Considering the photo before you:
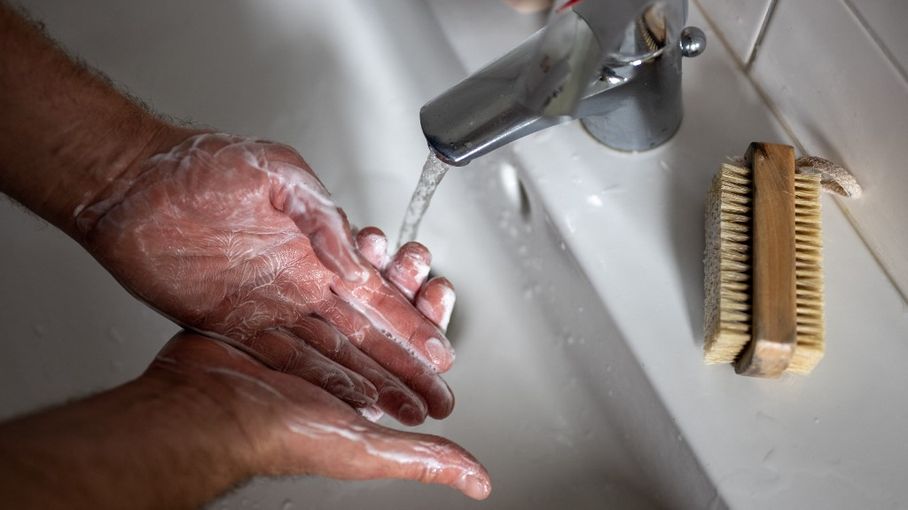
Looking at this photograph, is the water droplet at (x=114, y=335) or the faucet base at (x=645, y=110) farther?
the water droplet at (x=114, y=335)

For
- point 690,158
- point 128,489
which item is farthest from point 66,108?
point 690,158

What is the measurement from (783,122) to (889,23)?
0.41ft

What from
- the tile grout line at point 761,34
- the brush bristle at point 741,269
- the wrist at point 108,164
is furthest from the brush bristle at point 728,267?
the wrist at point 108,164

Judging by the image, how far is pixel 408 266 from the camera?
613 mm

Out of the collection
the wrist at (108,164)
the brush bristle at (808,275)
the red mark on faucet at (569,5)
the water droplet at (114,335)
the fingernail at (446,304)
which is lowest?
the brush bristle at (808,275)

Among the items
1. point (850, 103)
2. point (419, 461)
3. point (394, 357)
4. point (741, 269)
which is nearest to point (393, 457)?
point (419, 461)

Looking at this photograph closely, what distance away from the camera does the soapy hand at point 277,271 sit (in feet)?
1.83

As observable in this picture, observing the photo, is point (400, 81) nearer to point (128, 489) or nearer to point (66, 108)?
point (66, 108)

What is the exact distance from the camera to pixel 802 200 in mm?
509

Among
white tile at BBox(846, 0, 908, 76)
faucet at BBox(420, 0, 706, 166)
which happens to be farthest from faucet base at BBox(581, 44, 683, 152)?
white tile at BBox(846, 0, 908, 76)

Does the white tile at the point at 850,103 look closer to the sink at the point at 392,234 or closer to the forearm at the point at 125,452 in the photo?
the sink at the point at 392,234

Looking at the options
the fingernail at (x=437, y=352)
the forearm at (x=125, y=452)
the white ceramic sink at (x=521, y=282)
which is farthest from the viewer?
the fingernail at (x=437, y=352)

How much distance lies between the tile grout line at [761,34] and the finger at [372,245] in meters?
0.28

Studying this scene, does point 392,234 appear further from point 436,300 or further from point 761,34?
point 761,34
